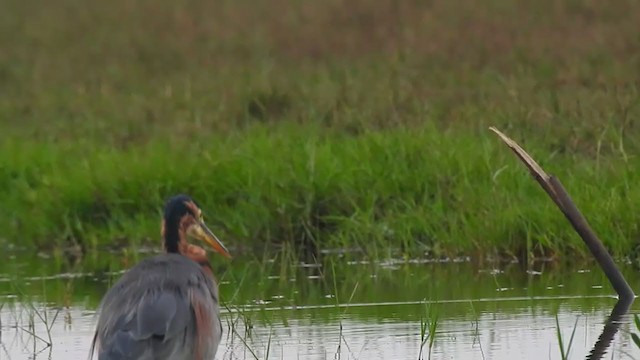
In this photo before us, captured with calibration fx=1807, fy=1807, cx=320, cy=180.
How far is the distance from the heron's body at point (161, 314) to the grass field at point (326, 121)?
299 centimetres

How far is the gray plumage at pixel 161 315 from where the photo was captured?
6.16 m

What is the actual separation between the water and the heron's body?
33 centimetres

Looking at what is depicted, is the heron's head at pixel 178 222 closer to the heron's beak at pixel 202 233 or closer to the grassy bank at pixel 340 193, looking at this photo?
the heron's beak at pixel 202 233

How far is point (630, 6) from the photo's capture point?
17.6 metres

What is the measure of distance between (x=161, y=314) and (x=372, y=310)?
197 centimetres

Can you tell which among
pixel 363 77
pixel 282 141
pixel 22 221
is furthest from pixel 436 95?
pixel 22 221

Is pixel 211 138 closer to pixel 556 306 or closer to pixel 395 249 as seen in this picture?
pixel 395 249

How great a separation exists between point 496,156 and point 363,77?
4983mm

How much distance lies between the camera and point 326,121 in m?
13.2

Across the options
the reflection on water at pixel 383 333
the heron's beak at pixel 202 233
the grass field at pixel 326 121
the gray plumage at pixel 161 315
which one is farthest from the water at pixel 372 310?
the grass field at pixel 326 121

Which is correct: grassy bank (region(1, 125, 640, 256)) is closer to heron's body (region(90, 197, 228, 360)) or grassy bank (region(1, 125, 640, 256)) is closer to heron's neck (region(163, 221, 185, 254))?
heron's neck (region(163, 221, 185, 254))

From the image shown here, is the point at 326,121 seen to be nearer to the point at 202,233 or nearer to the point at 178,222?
the point at 202,233

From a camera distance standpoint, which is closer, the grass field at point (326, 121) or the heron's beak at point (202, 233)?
the heron's beak at point (202, 233)

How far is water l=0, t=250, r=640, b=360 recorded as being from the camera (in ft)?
23.6
